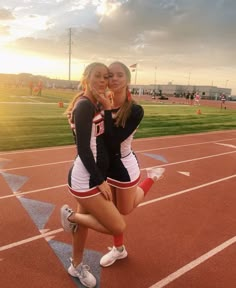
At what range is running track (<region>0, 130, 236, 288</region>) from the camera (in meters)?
3.86

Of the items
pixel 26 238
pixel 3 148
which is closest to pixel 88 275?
pixel 26 238

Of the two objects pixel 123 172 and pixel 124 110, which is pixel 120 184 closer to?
pixel 123 172

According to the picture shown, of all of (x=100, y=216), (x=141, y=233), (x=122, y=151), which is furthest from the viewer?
(x=141, y=233)

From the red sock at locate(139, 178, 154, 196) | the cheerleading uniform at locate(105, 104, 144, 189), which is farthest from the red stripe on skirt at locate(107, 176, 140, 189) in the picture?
the red sock at locate(139, 178, 154, 196)

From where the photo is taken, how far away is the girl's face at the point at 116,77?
10.5 ft

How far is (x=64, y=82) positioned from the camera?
13800 centimetres

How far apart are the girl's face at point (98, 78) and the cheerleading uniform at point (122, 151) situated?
0.93 feet

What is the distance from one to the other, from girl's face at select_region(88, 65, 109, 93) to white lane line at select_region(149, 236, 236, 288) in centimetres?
234

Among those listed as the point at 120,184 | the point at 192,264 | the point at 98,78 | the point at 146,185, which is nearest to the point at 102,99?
the point at 98,78

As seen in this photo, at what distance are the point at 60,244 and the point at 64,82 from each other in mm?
138094

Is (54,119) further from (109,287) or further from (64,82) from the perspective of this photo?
(64,82)

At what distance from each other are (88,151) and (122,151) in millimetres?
621

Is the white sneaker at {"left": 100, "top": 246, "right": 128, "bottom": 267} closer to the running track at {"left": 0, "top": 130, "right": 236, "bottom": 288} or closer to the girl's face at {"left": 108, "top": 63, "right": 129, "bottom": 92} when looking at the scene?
the running track at {"left": 0, "top": 130, "right": 236, "bottom": 288}

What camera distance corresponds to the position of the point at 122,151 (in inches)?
136
